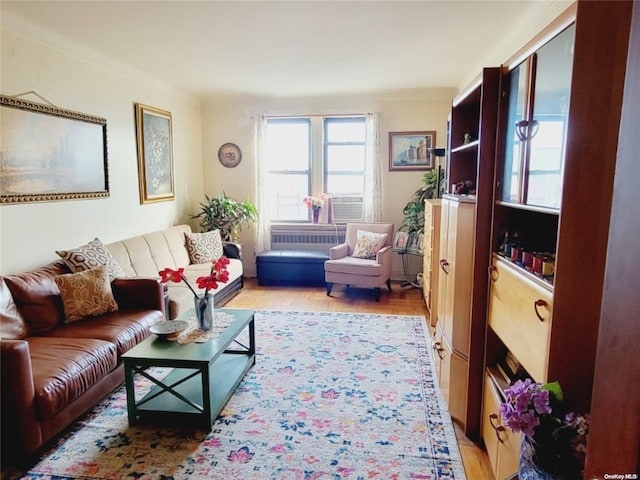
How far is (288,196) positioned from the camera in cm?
577

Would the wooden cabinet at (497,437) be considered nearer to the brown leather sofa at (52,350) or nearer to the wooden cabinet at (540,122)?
the wooden cabinet at (540,122)

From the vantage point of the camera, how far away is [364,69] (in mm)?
4113

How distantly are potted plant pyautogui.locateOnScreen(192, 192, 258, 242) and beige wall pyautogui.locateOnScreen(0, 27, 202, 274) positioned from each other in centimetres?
34

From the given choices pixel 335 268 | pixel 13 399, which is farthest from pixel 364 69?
pixel 13 399

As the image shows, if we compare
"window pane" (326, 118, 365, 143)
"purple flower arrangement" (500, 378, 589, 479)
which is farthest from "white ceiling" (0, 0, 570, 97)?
"purple flower arrangement" (500, 378, 589, 479)

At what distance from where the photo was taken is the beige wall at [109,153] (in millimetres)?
2814

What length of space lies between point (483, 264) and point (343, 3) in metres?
1.82

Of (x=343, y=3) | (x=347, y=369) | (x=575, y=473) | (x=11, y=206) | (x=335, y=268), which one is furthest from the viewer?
(x=335, y=268)

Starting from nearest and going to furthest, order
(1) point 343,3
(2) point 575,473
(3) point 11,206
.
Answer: (2) point 575,473 < (1) point 343,3 < (3) point 11,206

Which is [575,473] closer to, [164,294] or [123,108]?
[164,294]

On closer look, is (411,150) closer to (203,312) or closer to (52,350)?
(203,312)

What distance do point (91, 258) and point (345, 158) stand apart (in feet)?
11.5

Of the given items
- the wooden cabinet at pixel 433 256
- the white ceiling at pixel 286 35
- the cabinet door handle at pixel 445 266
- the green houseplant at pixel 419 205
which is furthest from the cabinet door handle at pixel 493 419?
the green houseplant at pixel 419 205

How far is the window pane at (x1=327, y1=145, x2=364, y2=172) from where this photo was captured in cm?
554
